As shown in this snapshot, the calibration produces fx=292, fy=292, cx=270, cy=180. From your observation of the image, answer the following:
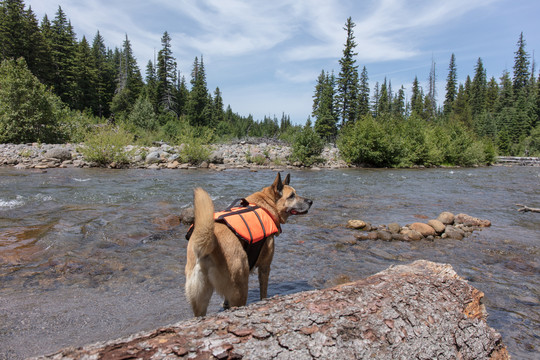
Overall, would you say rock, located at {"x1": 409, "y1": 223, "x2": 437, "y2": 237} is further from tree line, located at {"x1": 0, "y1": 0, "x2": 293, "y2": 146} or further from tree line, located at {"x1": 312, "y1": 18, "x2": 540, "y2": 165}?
tree line, located at {"x1": 0, "y1": 0, "x2": 293, "y2": 146}

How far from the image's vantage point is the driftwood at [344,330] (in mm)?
1631

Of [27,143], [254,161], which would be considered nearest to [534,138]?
[254,161]

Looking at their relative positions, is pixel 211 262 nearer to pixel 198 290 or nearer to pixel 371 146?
pixel 198 290

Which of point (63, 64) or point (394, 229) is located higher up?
point (63, 64)

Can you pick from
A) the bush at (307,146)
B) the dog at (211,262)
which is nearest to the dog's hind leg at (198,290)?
the dog at (211,262)

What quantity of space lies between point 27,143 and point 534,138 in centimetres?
7540

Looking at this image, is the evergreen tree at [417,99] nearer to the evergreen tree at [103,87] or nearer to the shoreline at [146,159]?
the shoreline at [146,159]

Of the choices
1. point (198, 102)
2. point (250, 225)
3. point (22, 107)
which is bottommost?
point (250, 225)

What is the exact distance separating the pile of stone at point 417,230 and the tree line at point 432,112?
820 inches

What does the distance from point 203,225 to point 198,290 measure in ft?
2.39

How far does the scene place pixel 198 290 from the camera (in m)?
2.99

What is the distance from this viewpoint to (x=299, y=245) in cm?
677

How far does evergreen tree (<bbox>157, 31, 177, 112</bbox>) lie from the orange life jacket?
5997 cm

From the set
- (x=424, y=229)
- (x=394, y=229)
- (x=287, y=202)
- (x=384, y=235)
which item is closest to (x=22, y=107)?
(x=287, y=202)
